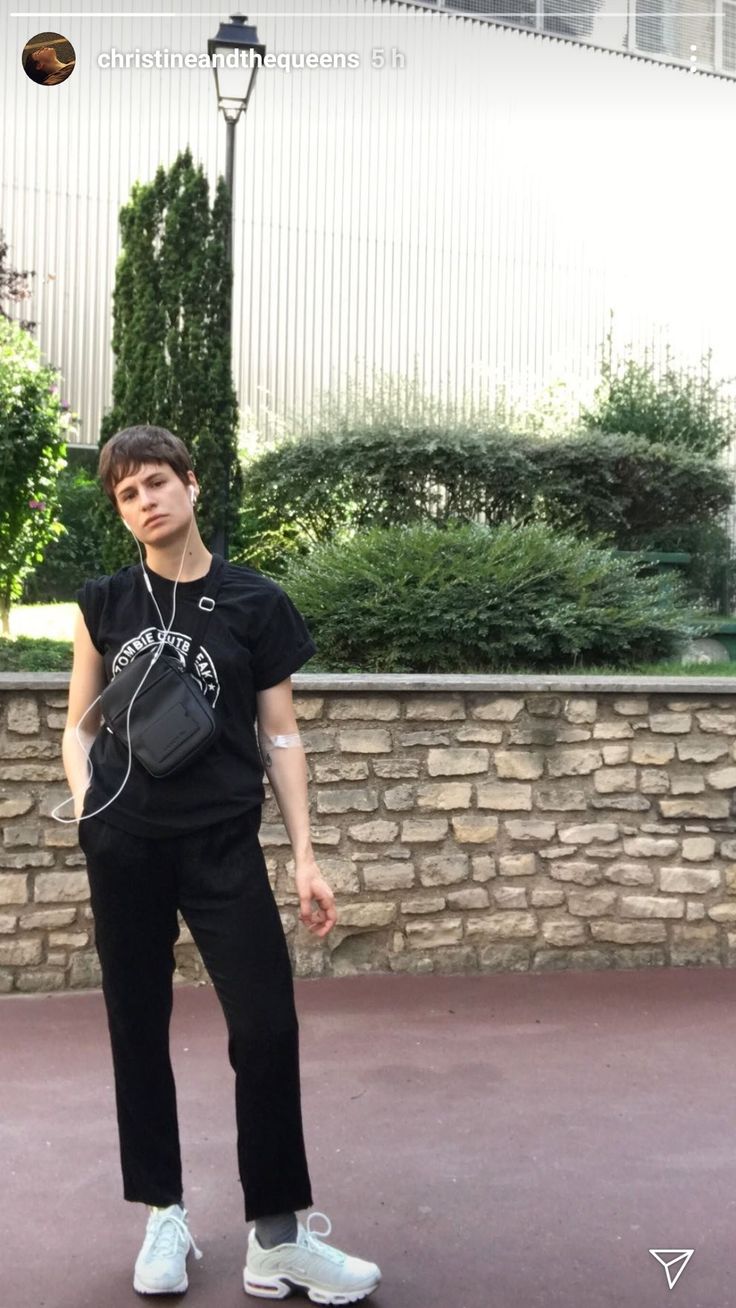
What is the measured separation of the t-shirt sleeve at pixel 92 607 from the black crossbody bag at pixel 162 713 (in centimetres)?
15

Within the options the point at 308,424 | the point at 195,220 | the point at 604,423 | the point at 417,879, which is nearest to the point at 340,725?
the point at 417,879

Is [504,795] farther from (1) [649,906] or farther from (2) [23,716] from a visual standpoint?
(2) [23,716]

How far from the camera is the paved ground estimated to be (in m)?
2.95

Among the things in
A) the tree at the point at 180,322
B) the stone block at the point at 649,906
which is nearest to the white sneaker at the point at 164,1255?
the stone block at the point at 649,906

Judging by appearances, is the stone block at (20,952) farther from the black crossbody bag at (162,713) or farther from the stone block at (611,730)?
the black crossbody bag at (162,713)

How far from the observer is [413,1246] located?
3.08 m

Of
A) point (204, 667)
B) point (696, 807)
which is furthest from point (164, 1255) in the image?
point (696, 807)

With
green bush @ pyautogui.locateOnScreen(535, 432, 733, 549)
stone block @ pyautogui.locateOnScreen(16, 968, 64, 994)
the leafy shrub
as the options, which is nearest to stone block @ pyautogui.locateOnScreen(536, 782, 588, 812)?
stone block @ pyautogui.locateOnScreen(16, 968, 64, 994)

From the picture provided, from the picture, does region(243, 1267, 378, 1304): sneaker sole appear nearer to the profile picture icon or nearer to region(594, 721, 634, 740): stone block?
region(594, 721, 634, 740): stone block

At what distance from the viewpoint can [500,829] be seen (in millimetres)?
5566

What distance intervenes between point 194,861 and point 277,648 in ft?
1.54

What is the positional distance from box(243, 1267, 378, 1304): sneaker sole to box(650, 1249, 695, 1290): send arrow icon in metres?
0.65

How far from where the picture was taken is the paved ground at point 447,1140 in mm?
2945

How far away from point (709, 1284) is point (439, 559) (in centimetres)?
515
